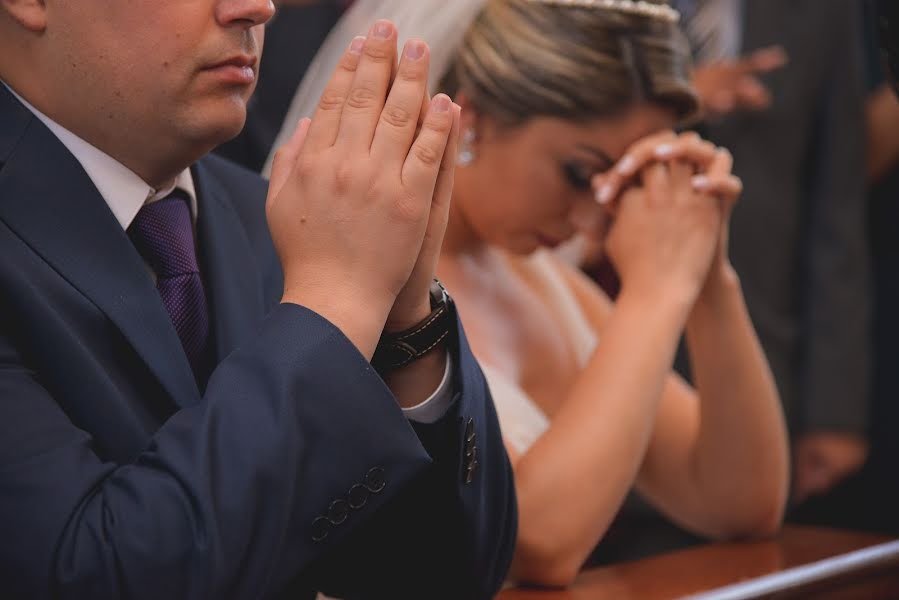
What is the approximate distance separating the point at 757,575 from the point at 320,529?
73 centimetres

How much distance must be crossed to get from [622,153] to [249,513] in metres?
1.23

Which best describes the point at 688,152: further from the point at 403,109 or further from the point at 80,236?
the point at 80,236

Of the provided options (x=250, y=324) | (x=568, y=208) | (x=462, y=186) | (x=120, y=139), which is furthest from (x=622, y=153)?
(x=120, y=139)

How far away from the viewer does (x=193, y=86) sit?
1.16 metres

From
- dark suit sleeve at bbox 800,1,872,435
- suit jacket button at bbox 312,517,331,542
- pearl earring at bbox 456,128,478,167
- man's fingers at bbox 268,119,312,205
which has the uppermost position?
man's fingers at bbox 268,119,312,205

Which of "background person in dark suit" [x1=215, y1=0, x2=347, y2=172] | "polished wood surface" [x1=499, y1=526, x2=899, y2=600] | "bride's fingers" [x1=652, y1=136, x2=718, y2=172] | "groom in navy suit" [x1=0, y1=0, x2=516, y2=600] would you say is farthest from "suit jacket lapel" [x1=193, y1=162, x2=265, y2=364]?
"background person in dark suit" [x1=215, y1=0, x2=347, y2=172]

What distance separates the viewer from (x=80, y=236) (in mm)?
1151

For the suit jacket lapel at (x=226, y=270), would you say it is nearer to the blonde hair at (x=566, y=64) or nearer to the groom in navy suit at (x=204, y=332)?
the groom in navy suit at (x=204, y=332)

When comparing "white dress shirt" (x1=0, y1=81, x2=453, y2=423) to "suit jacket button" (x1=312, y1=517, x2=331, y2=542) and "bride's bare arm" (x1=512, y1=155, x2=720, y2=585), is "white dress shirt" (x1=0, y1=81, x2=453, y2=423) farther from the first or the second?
"bride's bare arm" (x1=512, y1=155, x2=720, y2=585)

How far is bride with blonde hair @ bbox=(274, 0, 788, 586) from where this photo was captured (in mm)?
2002

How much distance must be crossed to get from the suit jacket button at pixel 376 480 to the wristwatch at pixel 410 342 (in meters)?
0.15

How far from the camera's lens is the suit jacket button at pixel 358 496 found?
1.09m

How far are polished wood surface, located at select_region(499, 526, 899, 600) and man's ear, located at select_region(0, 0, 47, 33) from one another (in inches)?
34.2

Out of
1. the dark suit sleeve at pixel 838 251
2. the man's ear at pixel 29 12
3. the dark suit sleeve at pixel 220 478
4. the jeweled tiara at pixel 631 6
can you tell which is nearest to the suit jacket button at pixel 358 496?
the dark suit sleeve at pixel 220 478
